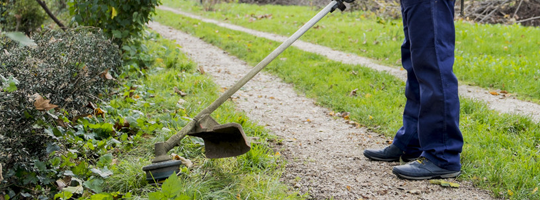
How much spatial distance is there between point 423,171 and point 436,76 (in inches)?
23.7

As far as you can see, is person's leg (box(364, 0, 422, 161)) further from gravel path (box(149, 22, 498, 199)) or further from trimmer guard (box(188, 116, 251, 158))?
trimmer guard (box(188, 116, 251, 158))

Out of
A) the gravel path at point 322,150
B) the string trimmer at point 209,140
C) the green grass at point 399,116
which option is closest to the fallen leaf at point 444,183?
the gravel path at point 322,150

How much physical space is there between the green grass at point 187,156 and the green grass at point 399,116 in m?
1.20

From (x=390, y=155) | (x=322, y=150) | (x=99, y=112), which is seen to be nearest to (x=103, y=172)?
(x=99, y=112)

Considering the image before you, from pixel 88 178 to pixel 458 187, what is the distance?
86.7 inches

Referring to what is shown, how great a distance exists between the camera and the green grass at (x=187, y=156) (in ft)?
7.27

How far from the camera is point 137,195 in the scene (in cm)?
218

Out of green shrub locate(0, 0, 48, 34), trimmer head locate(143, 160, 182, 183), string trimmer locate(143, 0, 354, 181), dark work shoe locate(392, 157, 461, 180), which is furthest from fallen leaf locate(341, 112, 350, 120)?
green shrub locate(0, 0, 48, 34)

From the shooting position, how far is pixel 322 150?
312 centimetres

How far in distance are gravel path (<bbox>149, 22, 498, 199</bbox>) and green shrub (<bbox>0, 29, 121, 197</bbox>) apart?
143cm

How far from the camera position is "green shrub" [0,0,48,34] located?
5674 millimetres

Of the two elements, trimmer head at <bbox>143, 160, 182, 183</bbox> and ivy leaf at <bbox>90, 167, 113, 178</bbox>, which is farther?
ivy leaf at <bbox>90, 167, 113, 178</bbox>

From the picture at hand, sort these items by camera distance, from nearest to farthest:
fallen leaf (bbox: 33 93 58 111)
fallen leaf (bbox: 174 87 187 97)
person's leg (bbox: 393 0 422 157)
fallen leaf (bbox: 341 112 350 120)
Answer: fallen leaf (bbox: 33 93 58 111), person's leg (bbox: 393 0 422 157), fallen leaf (bbox: 341 112 350 120), fallen leaf (bbox: 174 87 187 97)

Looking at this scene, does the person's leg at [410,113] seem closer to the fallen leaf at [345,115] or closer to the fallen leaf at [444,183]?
the fallen leaf at [444,183]
